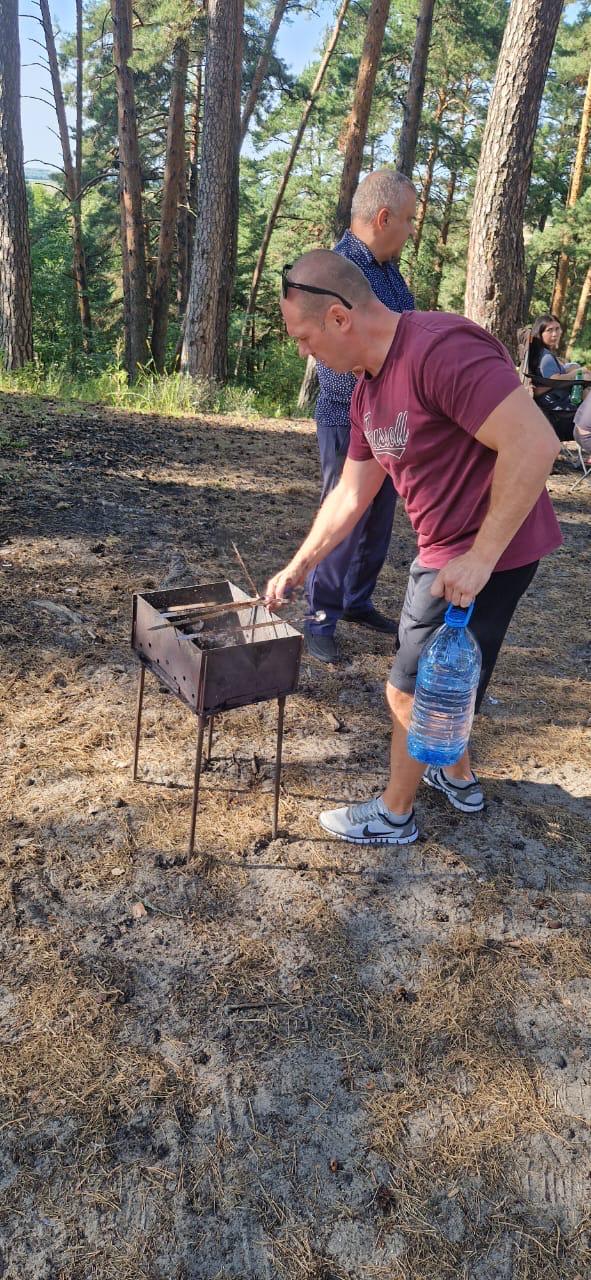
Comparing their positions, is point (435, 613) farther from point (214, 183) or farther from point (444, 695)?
point (214, 183)

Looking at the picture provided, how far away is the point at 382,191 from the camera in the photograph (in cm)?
351

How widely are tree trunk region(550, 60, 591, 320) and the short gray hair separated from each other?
2051 cm

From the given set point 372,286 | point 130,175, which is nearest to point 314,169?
point 130,175

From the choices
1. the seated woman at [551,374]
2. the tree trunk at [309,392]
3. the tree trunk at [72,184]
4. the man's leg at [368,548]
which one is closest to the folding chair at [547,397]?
the seated woman at [551,374]

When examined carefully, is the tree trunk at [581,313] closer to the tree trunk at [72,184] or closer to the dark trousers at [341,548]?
the tree trunk at [72,184]

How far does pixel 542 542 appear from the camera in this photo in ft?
8.10

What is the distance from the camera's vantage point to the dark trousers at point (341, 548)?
4.05 meters

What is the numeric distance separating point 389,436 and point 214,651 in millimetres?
830

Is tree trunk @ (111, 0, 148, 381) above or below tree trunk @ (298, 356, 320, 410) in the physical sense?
above

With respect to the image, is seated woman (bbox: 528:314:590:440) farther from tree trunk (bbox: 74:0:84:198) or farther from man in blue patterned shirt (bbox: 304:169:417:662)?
tree trunk (bbox: 74:0:84:198)

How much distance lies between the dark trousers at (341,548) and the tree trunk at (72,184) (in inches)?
705

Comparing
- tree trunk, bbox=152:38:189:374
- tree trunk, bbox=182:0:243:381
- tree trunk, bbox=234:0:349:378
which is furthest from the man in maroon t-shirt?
tree trunk, bbox=234:0:349:378

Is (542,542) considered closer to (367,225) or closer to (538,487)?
(538,487)

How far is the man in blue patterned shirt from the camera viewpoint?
3551mm
